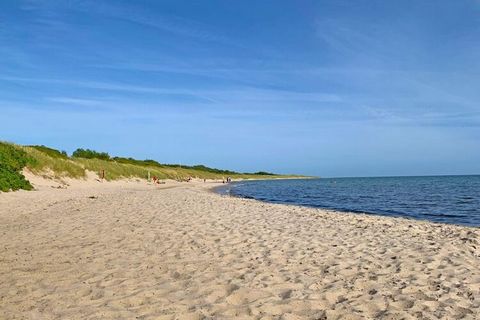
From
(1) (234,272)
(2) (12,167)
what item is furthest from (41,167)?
(1) (234,272)

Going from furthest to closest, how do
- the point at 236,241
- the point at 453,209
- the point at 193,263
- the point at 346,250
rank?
1. the point at 453,209
2. the point at 236,241
3. the point at 346,250
4. the point at 193,263

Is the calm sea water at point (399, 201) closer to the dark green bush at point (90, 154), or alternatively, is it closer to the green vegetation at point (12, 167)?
the green vegetation at point (12, 167)

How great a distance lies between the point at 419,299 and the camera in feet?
18.7

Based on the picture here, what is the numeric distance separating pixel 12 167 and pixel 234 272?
1055 inches

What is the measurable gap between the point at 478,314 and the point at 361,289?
1588mm

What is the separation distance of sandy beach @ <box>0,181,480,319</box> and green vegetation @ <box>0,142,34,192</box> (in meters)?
12.8

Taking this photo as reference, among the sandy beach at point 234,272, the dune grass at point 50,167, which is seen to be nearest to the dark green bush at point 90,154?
the dune grass at point 50,167

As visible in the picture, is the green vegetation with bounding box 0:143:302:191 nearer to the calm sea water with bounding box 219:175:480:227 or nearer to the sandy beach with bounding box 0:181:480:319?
the sandy beach with bounding box 0:181:480:319

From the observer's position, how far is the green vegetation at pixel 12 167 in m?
23.5

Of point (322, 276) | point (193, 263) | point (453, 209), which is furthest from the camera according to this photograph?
point (453, 209)

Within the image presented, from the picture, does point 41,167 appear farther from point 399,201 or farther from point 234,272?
point 234,272

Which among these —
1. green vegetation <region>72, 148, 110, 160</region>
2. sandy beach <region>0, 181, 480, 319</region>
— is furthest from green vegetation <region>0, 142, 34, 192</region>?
green vegetation <region>72, 148, 110, 160</region>

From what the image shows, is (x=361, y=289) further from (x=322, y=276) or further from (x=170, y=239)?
(x=170, y=239)

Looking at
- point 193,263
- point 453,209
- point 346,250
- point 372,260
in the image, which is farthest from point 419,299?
point 453,209
